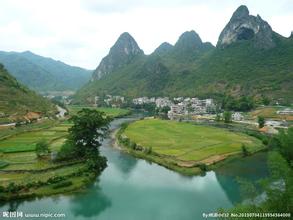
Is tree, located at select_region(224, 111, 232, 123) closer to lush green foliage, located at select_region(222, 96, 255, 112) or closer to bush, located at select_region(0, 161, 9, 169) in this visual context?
lush green foliage, located at select_region(222, 96, 255, 112)

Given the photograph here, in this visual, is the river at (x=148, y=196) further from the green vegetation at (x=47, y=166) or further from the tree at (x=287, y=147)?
the tree at (x=287, y=147)

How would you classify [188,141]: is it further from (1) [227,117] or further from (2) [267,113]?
(2) [267,113]

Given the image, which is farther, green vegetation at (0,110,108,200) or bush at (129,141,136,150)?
bush at (129,141,136,150)

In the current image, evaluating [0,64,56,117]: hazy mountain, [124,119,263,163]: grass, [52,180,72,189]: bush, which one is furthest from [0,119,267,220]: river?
[0,64,56,117]: hazy mountain

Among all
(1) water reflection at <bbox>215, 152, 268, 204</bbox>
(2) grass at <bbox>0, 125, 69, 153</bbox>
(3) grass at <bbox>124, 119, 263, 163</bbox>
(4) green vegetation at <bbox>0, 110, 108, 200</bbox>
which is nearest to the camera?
(4) green vegetation at <bbox>0, 110, 108, 200</bbox>

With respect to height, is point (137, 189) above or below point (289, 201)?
below

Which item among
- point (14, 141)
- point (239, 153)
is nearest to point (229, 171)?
point (239, 153)

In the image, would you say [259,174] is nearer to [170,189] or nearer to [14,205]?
[170,189]
